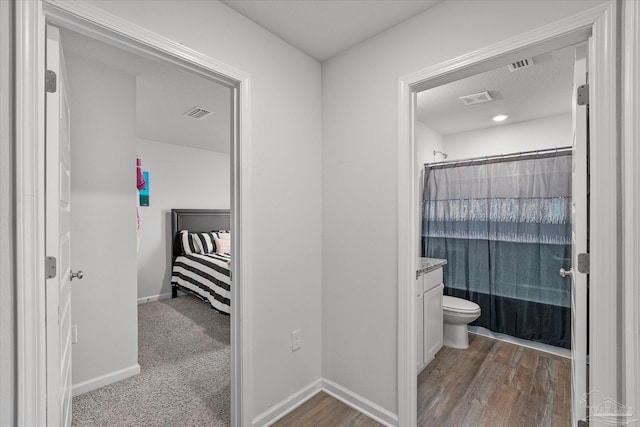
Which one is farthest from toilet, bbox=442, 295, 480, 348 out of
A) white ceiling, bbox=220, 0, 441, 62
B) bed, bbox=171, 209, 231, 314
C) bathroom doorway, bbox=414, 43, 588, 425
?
white ceiling, bbox=220, 0, 441, 62

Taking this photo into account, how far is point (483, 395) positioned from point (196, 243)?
163 inches

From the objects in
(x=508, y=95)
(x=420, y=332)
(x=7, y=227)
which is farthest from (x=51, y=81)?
(x=508, y=95)

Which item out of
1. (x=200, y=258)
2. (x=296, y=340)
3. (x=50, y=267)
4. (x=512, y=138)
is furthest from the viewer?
(x=200, y=258)

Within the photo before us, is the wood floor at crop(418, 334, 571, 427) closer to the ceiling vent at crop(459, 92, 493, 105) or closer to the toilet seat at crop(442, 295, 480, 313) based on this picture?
the toilet seat at crop(442, 295, 480, 313)

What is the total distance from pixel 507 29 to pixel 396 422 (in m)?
2.15

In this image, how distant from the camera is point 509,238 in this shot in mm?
3102

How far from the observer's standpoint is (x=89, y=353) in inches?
85.9

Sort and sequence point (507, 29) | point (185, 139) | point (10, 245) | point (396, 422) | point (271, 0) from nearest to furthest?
1. point (10, 245)
2. point (507, 29)
3. point (271, 0)
4. point (396, 422)
5. point (185, 139)

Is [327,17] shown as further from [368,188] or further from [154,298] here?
[154,298]

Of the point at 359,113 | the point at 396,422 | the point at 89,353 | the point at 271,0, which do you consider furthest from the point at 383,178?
the point at 89,353

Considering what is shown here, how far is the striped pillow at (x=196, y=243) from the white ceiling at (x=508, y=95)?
11.9 ft

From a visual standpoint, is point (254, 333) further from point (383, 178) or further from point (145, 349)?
point (145, 349)

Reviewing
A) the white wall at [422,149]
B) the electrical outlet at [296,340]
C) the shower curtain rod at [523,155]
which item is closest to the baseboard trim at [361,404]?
the electrical outlet at [296,340]

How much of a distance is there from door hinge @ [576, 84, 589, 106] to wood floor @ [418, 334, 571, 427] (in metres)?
1.82
